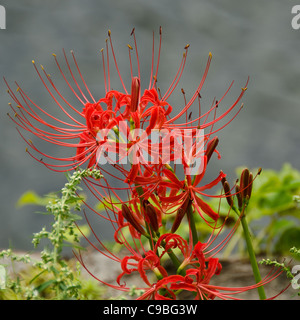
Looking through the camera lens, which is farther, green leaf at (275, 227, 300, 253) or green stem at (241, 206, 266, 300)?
green leaf at (275, 227, 300, 253)

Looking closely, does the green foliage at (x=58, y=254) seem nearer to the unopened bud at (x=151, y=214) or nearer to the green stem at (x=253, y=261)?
the unopened bud at (x=151, y=214)

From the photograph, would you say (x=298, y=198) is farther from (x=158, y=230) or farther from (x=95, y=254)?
(x=95, y=254)

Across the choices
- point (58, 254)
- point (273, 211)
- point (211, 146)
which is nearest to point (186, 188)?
point (211, 146)

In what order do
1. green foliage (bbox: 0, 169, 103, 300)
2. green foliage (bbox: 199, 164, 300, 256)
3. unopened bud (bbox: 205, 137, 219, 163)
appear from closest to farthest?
green foliage (bbox: 0, 169, 103, 300), unopened bud (bbox: 205, 137, 219, 163), green foliage (bbox: 199, 164, 300, 256)

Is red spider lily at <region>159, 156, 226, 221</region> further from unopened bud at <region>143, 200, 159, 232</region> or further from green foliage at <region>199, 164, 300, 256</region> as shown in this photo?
green foliage at <region>199, 164, 300, 256</region>

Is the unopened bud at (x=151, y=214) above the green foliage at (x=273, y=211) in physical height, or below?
below

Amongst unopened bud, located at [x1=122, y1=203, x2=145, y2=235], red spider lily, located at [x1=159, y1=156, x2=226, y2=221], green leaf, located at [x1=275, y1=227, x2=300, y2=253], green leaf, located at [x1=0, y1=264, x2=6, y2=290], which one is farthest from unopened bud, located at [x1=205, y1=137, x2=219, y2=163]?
green leaf, located at [x1=275, y1=227, x2=300, y2=253]

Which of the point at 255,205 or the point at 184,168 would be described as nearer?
the point at 184,168

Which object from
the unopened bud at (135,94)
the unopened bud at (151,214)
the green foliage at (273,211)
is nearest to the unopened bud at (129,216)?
the unopened bud at (151,214)
